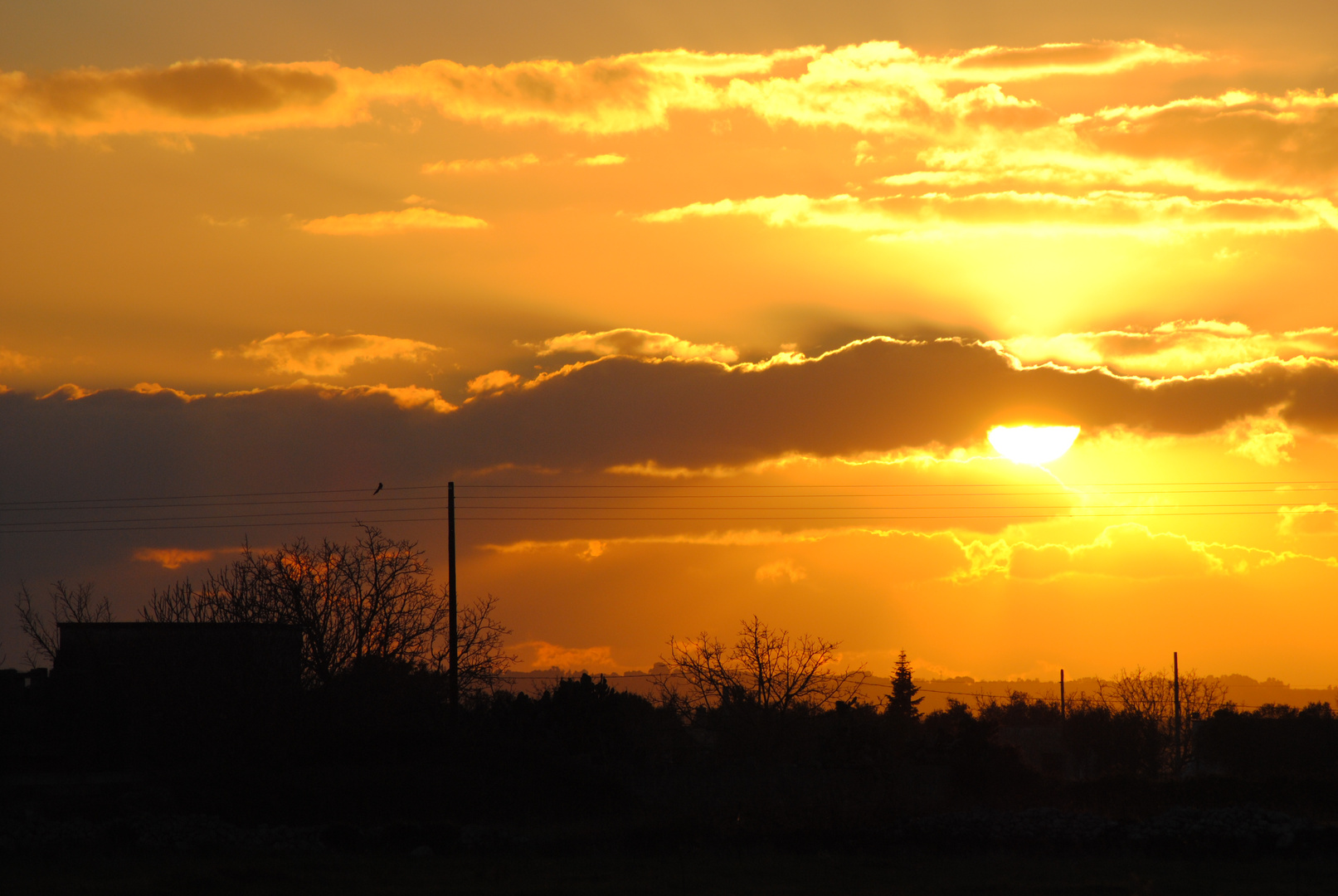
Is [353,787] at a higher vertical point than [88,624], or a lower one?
lower

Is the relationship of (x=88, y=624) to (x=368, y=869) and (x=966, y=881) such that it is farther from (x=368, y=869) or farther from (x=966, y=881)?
(x=966, y=881)

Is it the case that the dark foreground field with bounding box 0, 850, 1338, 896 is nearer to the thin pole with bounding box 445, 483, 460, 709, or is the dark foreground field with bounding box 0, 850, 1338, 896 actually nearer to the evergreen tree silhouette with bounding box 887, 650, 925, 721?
the thin pole with bounding box 445, 483, 460, 709

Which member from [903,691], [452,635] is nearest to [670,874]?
[452,635]

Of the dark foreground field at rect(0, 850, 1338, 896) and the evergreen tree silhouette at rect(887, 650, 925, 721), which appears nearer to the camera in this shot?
the dark foreground field at rect(0, 850, 1338, 896)

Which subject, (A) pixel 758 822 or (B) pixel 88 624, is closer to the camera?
(A) pixel 758 822

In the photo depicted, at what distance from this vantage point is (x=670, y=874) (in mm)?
25812

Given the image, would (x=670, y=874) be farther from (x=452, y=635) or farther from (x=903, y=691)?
(x=903, y=691)

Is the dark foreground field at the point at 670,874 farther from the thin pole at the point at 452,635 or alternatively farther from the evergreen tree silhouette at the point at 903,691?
the evergreen tree silhouette at the point at 903,691

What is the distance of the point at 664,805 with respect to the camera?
1468 inches

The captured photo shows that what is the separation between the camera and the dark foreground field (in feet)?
77.3

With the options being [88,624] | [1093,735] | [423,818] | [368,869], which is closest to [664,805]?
[423,818]

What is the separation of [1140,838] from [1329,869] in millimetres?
3631

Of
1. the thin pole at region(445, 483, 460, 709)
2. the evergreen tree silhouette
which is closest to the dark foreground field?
the thin pole at region(445, 483, 460, 709)

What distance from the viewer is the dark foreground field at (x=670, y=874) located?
23.6 meters
